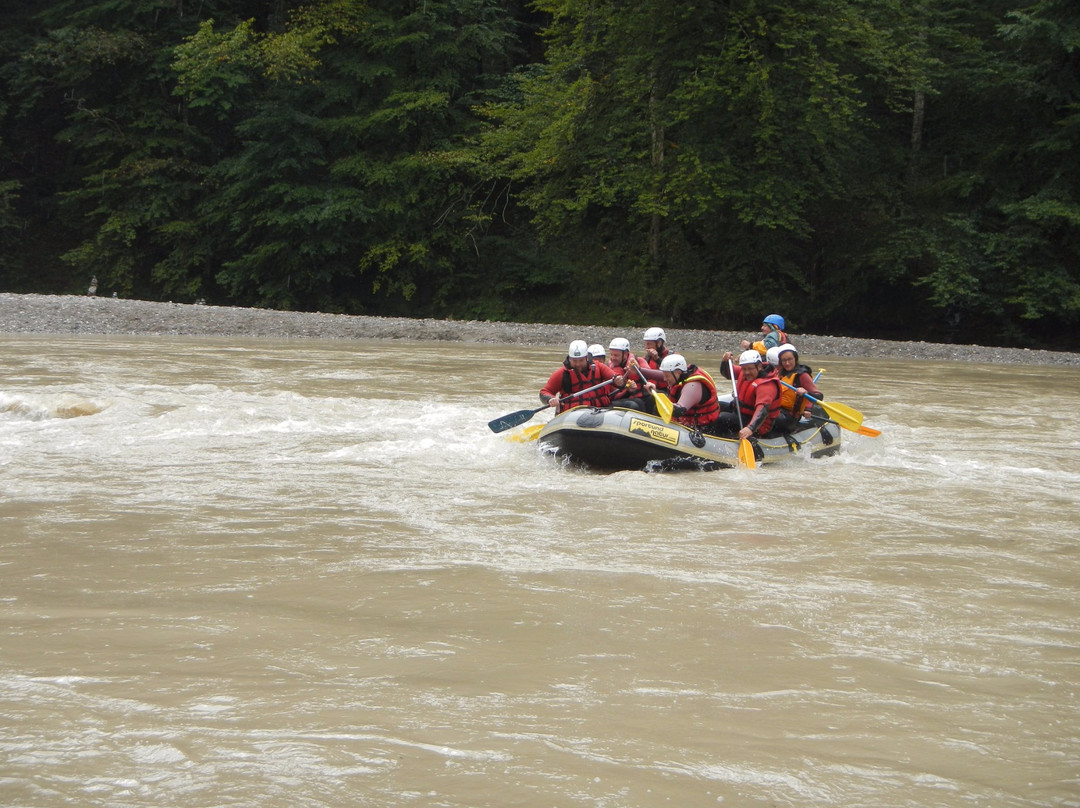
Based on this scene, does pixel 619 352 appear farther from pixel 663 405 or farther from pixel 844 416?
pixel 844 416

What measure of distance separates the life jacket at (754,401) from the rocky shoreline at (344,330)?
1057 centimetres

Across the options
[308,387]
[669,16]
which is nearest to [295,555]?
[308,387]

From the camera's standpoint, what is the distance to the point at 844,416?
32.3 feet

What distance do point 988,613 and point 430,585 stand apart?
2551 millimetres

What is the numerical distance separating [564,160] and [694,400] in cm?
1541

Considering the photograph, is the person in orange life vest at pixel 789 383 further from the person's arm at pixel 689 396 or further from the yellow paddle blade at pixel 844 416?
the person's arm at pixel 689 396

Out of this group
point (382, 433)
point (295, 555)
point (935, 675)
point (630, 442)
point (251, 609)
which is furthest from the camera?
point (382, 433)

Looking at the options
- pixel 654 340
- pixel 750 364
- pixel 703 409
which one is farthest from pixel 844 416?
pixel 654 340

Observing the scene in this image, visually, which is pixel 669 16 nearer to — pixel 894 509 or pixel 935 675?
pixel 894 509

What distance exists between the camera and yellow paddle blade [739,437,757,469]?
8.73 metres

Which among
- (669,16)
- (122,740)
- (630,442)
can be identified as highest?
(669,16)

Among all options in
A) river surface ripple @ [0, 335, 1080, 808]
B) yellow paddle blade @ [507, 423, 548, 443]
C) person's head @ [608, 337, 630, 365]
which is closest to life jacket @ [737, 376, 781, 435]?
river surface ripple @ [0, 335, 1080, 808]

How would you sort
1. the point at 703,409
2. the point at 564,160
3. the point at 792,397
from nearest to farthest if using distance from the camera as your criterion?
the point at 703,409, the point at 792,397, the point at 564,160

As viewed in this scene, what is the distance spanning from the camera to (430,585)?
17.1ft
